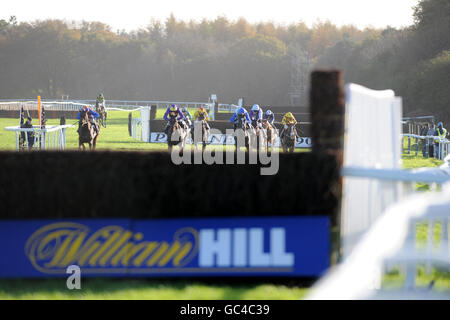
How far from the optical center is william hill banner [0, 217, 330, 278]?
4.95 metres

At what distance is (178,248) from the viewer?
499 cm

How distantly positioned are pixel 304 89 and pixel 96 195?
55.0 metres

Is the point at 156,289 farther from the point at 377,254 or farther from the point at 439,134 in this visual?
the point at 439,134

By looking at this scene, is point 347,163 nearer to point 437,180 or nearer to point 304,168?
point 304,168

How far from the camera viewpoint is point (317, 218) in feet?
16.4

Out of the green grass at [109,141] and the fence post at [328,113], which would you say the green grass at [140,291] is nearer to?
the fence post at [328,113]

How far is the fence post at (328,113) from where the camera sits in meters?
4.82

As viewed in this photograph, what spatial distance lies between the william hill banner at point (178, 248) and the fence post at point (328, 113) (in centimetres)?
53

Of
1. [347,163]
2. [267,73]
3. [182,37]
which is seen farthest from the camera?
[182,37]

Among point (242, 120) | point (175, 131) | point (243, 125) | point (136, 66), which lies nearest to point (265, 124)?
point (242, 120)

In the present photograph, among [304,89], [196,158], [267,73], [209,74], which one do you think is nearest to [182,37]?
[209,74]

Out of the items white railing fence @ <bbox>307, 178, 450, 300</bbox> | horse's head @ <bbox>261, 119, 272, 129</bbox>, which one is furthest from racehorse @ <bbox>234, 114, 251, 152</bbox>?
white railing fence @ <bbox>307, 178, 450, 300</bbox>

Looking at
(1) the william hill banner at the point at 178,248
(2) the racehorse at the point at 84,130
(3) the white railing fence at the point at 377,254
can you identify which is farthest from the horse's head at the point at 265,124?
(3) the white railing fence at the point at 377,254

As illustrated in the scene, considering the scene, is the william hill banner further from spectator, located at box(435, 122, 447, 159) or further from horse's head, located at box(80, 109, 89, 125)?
spectator, located at box(435, 122, 447, 159)
